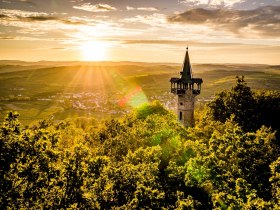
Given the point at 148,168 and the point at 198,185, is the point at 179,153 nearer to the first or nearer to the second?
the point at 198,185

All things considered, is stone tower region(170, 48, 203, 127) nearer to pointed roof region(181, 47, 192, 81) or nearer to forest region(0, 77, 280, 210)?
pointed roof region(181, 47, 192, 81)

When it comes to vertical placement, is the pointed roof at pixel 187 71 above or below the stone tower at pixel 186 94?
above

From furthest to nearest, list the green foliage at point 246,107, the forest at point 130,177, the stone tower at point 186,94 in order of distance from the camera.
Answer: the stone tower at point 186,94 → the green foliage at point 246,107 → the forest at point 130,177

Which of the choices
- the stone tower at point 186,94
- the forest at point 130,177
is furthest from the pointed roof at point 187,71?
the forest at point 130,177

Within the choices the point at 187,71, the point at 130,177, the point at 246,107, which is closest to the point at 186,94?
the point at 187,71

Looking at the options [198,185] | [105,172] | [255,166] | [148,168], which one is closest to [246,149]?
[255,166]

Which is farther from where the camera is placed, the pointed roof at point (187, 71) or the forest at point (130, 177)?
the pointed roof at point (187, 71)

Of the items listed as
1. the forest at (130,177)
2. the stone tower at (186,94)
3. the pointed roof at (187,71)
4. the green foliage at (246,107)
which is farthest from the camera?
the pointed roof at (187,71)

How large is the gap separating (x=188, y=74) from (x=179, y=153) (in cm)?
3841

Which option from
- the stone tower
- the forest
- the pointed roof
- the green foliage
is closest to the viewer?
the forest

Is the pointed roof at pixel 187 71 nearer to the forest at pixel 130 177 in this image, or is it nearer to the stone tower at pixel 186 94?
the stone tower at pixel 186 94

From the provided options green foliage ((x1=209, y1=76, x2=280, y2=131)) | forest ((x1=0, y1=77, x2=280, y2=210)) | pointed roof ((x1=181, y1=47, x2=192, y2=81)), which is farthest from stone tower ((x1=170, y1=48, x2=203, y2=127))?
forest ((x1=0, y1=77, x2=280, y2=210))

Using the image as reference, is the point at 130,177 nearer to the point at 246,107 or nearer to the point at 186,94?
the point at 246,107

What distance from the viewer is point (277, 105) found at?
206 feet
